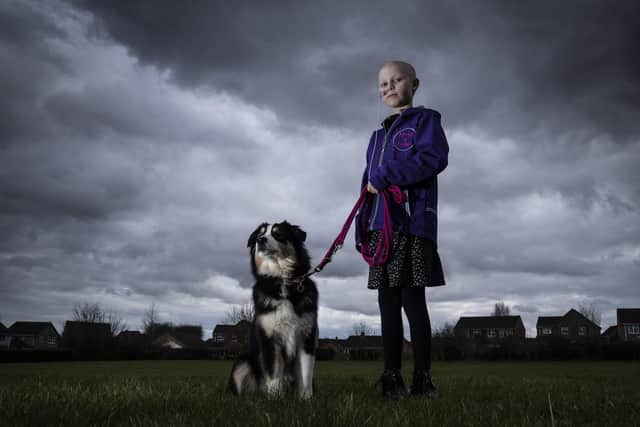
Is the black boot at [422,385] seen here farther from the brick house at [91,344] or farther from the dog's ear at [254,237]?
the brick house at [91,344]

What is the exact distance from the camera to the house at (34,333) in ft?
317

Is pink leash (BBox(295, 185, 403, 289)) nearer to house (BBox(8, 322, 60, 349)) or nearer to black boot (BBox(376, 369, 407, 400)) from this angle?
black boot (BBox(376, 369, 407, 400))

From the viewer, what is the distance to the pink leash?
449 centimetres

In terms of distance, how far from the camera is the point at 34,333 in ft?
320

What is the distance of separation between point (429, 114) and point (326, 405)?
2745 millimetres

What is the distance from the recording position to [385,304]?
183 inches

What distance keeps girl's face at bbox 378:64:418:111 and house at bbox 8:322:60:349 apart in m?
107

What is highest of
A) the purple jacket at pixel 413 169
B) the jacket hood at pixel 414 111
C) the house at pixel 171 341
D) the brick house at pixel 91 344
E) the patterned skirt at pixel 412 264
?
the jacket hood at pixel 414 111

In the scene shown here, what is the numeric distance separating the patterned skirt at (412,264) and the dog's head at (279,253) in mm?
999

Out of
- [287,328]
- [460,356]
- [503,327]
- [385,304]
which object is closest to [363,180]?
[385,304]

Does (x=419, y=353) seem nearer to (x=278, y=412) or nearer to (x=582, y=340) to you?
(x=278, y=412)

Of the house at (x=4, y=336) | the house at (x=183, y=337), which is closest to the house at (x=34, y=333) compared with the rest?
the house at (x=4, y=336)

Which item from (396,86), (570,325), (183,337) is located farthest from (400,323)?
(570,325)

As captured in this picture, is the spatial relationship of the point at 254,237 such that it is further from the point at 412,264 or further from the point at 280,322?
the point at 412,264
